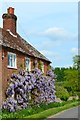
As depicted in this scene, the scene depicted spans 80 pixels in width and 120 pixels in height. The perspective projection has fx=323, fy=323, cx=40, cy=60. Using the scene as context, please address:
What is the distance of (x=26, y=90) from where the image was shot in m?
27.5

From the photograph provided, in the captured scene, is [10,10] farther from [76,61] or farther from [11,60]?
[76,61]

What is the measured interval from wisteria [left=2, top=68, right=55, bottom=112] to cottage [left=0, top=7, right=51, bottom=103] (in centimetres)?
65

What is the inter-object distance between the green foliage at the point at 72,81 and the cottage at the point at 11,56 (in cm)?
2602

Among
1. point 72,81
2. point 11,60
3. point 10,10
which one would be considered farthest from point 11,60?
point 72,81

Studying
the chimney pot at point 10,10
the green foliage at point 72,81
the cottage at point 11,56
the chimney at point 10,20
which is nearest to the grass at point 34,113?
the cottage at point 11,56

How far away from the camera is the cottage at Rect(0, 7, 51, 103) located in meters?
25.9

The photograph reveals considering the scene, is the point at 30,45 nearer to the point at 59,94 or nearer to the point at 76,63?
the point at 59,94

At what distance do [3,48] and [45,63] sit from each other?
39.5ft

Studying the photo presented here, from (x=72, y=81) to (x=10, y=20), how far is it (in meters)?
32.2

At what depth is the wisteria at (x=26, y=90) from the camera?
25.7 metres

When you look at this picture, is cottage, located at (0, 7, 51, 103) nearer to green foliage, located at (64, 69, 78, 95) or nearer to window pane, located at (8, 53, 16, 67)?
window pane, located at (8, 53, 16, 67)

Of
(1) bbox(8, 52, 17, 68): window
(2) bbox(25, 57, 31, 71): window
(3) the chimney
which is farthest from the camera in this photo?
(3) the chimney

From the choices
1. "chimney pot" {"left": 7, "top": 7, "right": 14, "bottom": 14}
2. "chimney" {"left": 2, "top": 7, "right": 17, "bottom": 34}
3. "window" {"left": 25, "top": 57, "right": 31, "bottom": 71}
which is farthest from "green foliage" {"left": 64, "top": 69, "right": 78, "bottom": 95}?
"window" {"left": 25, "top": 57, "right": 31, "bottom": 71}

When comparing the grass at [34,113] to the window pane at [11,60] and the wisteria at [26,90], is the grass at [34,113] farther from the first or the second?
the window pane at [11,60]
